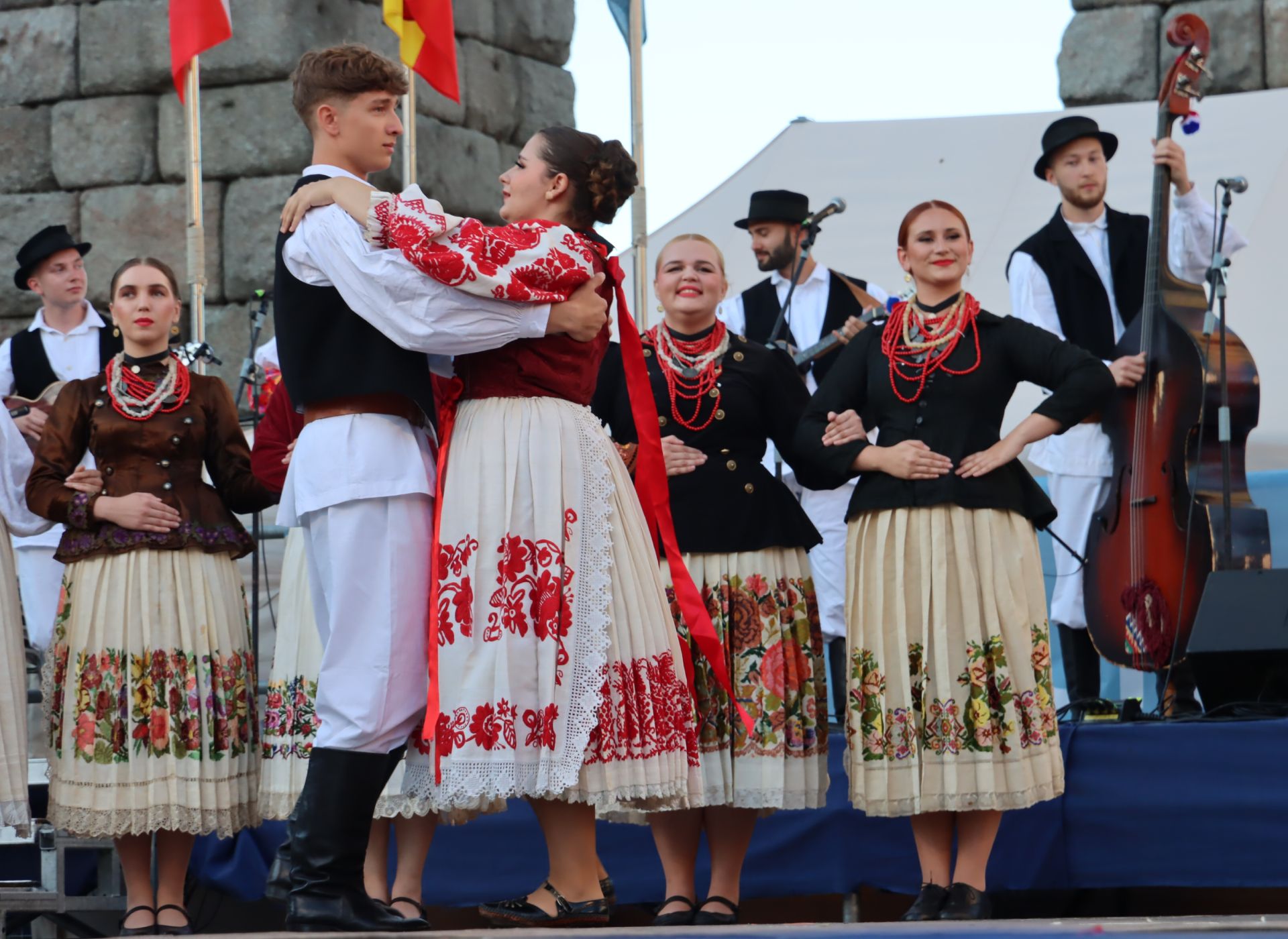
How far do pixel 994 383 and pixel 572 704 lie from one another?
55.0 inches

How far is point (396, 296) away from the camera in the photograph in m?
3.14

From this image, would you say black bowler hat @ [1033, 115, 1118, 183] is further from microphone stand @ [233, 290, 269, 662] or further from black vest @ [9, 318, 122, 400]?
black vest @ [9, 318, 122, 400]

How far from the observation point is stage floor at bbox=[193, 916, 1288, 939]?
7.73 feet

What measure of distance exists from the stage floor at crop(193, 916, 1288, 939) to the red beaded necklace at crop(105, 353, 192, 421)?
7.02 feet

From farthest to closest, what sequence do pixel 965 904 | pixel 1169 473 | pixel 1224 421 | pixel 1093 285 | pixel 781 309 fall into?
pixel 781 309, pixel 1093 285, pixel 1169 473, pixel 1224 421, pixel 965 904

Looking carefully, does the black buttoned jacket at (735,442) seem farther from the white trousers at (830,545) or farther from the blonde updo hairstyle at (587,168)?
the white trousers at (830,545)

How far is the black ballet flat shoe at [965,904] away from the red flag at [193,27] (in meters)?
3.73

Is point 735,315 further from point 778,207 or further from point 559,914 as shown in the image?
point 559,914

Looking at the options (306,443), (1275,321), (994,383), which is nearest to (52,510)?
(306,443)

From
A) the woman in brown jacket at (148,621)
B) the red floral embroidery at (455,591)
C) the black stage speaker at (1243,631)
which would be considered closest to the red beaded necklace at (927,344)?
the black stage speaker at (1243,631)

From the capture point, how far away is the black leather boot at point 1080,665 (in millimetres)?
5266

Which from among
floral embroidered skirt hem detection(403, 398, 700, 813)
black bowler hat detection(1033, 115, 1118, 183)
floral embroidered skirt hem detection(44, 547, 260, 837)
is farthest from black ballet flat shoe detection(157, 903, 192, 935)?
black bowler hat detection(1033, 115, 1118, 183)

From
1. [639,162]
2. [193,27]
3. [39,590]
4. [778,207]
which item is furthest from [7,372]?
[778,207]

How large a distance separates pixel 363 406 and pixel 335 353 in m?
0.11
